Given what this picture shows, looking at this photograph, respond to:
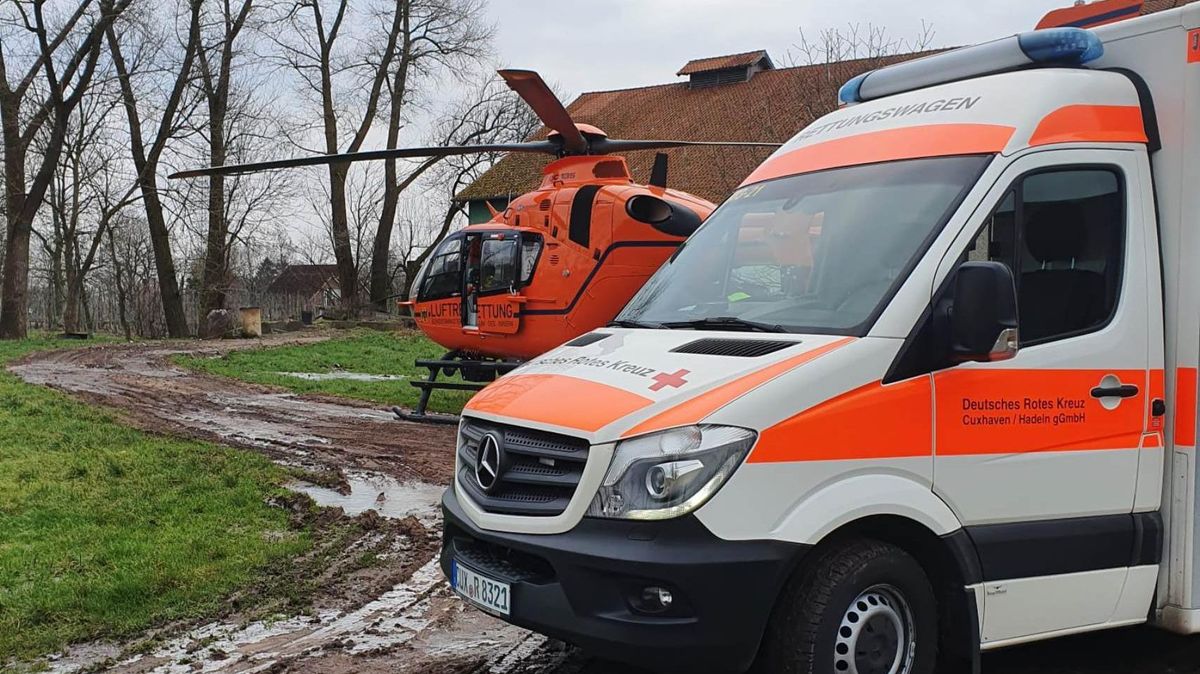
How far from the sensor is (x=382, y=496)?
8.99 metres

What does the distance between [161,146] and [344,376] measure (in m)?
18.1

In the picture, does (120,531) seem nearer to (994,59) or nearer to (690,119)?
Result: (994,59)

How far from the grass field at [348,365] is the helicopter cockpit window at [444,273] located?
1.80 metres

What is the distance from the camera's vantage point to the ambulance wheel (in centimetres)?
358

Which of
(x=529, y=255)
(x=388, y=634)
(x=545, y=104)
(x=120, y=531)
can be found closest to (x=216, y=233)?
(x=529, y=255)

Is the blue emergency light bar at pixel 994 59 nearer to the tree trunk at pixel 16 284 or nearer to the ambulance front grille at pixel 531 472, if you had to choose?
the ambulance front grille at pixel 531 472

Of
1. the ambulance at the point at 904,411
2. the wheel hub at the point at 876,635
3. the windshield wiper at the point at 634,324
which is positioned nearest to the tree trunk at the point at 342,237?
the windshield wiper at the point at 634,324

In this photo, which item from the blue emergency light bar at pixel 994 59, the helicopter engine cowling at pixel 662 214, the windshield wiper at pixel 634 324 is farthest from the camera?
the helicopter engine cowling at pixel 662 214

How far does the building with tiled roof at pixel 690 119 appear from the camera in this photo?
30.4 m

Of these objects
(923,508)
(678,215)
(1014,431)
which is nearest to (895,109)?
(1014,431)

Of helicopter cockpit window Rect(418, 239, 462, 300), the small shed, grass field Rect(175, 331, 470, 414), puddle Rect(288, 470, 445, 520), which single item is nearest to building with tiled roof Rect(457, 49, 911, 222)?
grass field Rect(175, 331, 470, 414)

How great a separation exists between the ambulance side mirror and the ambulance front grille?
1.50 metres

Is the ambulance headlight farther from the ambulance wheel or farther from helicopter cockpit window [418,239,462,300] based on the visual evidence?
helicopter cockpit window [418,239,462,300]

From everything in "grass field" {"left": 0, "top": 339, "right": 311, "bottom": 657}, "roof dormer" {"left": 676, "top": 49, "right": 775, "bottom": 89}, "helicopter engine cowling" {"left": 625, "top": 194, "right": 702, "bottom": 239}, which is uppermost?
"roof dormer" {"left": 676, "top": 49, "right": 775, "bottom": 89}
